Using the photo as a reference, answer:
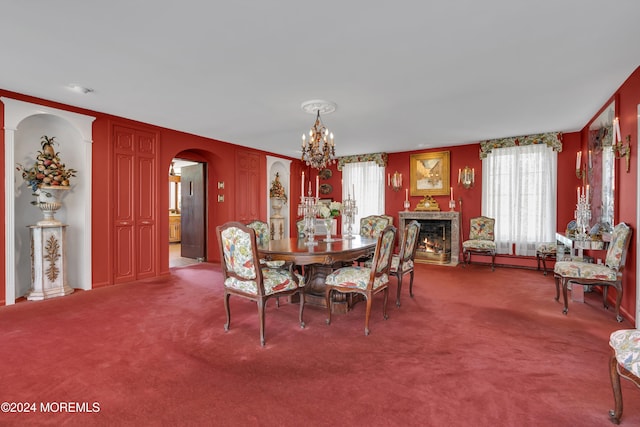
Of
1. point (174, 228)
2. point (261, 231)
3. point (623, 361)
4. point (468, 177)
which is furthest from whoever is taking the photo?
point (174, 228)

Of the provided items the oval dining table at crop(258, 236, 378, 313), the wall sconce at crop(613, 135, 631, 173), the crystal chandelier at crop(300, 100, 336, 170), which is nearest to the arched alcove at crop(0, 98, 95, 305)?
the oval dining table at crop(258, 236, 378, 313)

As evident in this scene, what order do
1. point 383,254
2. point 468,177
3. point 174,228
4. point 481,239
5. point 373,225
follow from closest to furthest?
point 383,254 → point 373,225 → point 481,239 → point 468,177 → point 174,228

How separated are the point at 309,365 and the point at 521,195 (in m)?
5.42

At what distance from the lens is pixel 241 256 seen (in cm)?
258

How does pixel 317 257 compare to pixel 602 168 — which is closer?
pixel 317 257

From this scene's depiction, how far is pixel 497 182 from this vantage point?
5.98 metres

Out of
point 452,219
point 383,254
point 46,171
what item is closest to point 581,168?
point 452,219

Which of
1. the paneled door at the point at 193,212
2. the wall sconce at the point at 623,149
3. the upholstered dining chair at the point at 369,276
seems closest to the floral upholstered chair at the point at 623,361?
the upholstered dining chair at the point at 369,276

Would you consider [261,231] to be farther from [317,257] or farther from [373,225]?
[373,225]

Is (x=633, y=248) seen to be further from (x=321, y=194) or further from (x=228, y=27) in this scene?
(x=321, y=194)

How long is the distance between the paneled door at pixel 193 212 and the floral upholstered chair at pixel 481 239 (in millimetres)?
5339

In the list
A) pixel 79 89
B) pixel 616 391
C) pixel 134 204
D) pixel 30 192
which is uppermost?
pixel 79 89

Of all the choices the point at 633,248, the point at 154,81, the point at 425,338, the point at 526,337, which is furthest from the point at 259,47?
the point at 633,248

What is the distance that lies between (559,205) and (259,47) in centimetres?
573
